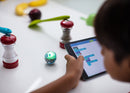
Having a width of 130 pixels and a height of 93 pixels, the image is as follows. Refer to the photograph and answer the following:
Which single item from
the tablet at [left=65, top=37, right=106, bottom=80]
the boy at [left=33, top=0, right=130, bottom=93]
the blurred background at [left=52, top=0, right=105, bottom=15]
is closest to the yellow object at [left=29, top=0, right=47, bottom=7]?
the blurred background at [left=52, top=0, right=105, bottom=15]

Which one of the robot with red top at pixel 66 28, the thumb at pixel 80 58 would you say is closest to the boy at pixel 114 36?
the thumb at pixel 80 58

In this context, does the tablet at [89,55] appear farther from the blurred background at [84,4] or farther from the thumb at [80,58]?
the blurred background at [84,4]

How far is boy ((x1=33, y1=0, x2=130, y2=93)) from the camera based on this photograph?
0.38 m

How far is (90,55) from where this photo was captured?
2.09 feet

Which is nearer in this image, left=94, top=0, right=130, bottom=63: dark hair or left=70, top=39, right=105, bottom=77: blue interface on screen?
left=94, top=0, right=130, bottom=63: dark hair

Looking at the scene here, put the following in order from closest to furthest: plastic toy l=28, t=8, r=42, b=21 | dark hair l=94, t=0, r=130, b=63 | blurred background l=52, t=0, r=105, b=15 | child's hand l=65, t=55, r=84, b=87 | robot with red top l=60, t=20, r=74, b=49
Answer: dark hair l=94, t=0, r=130, b=63 → child's hand l=65, t=55, r=84, b=87 → robot with red top l=60, t=20, r=74, b=49 → plastic toy l=28, t=8, r=42, b=21 → blurred background l=52, t=0, r=105, b=15

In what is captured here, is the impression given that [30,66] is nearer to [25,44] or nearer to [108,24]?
[25,44]

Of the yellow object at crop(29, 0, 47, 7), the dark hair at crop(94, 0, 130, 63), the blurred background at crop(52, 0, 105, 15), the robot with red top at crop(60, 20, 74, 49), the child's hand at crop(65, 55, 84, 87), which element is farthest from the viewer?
the blurred background at crop(52, 0, 105, 15)

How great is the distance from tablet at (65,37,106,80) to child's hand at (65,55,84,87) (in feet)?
0.07

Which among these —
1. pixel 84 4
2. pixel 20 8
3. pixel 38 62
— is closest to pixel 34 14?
pixel 20 8

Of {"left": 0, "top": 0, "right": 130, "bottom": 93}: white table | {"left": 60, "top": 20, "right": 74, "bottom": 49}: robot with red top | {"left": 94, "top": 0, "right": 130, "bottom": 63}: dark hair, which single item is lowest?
{"left": 0, "top": 0, "right": 130, "bottom": 93}: white table

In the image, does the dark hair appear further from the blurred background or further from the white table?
the blurred background

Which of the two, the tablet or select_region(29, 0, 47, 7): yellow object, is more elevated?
select_region(29, 0, 47, 7): yellow object

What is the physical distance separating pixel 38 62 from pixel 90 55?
0.56ft
